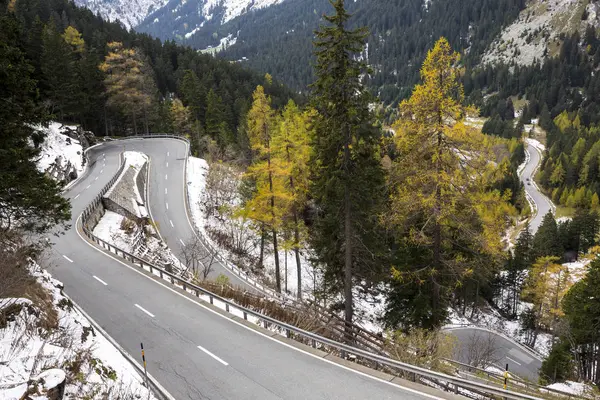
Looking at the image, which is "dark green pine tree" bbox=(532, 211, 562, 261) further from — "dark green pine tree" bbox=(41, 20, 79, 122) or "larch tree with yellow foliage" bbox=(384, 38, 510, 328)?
"dark green pine tree" bbox=(41, 20, 79, 122)

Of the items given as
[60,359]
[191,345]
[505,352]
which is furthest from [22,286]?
[505,352]

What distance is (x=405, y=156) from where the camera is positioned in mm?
14641

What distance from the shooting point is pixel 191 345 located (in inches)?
512

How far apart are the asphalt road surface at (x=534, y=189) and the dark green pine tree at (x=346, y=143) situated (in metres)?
107

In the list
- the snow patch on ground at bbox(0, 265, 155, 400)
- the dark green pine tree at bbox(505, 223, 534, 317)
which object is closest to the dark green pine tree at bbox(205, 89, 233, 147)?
the snow patch on ground at bbox(0, 265, 155, 400)

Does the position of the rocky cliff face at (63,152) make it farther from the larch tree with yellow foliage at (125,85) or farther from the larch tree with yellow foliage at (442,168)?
the larch tree with yellow foliage at (442,168)

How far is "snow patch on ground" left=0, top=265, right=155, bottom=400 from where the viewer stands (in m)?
7.23

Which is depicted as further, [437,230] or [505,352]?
[505,352]

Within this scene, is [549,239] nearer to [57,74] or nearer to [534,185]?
[534,185]

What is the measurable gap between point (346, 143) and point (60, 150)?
37793 millimetres

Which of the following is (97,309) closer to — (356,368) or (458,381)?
(356,368)

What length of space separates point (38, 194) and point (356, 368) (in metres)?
12.6

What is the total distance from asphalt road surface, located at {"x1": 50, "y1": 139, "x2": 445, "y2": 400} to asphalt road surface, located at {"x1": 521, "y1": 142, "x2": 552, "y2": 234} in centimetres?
11337

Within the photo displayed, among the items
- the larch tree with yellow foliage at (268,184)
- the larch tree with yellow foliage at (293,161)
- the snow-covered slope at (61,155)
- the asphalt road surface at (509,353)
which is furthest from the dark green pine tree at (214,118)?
the asphalt road surface at (509,353)
